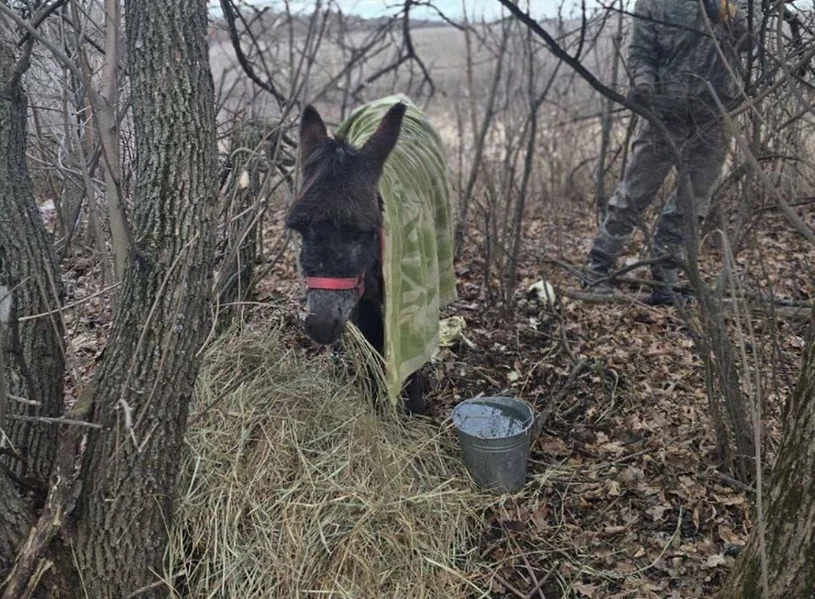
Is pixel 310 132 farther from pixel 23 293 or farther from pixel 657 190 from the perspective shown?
pixel 657 190

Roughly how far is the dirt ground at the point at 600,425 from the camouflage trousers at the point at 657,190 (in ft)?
1.21

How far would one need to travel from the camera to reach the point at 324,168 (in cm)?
287

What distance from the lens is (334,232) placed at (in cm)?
280

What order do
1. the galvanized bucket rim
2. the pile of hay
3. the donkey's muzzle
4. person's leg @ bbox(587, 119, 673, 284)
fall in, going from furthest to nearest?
person's leg @ bbox(587, 119, 673, 284) → the galvanized bucket rim → the donkey's muzzle → the pile of hay

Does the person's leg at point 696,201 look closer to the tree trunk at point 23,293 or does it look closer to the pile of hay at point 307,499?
the pile of hay at point 307,499

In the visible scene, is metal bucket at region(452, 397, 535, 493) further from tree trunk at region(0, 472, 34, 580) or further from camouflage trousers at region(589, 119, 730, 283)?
camouflage trousers at region(589, 119, 730, 283)

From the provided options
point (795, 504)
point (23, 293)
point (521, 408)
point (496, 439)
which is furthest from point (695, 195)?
point (23, 293)

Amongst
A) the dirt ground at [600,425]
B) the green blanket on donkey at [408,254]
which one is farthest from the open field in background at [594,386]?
the green blanket on donkey at [408,254]

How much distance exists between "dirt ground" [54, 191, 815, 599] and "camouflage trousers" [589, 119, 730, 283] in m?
0.37

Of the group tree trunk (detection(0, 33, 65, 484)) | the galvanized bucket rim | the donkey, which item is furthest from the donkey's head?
tree trunk (detection(0, 33, 65, 484))

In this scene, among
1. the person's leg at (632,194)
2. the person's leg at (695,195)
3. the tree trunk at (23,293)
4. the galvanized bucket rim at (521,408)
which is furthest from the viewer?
the person's leg at (632,194)

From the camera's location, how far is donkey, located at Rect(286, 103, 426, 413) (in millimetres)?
2770

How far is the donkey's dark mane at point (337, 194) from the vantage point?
2775mm

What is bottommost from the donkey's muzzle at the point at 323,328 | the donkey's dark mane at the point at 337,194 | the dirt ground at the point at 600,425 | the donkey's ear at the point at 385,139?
the dirt ground at the point at 600,425
